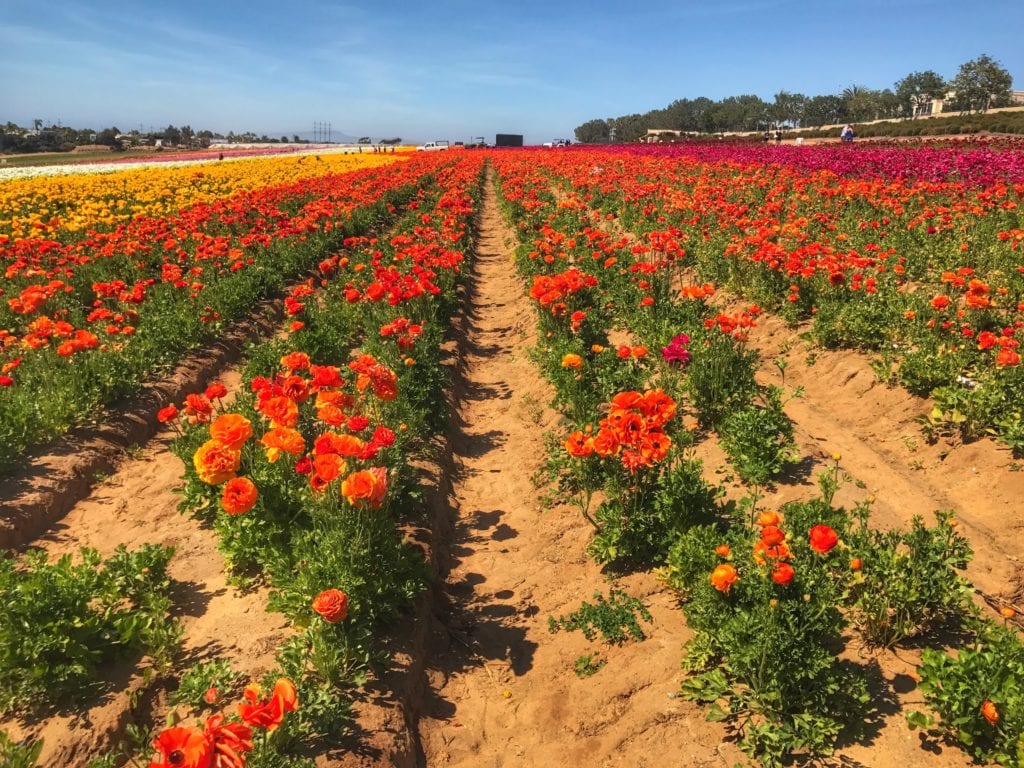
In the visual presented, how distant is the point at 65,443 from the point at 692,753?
264 inches

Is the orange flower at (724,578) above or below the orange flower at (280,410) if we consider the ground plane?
below

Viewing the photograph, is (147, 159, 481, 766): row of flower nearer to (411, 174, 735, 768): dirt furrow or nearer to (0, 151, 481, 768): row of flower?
(0, 151, 481, 768): row of flower

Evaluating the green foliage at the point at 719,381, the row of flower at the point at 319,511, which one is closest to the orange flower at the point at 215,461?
the row of flower at the point at 319,511

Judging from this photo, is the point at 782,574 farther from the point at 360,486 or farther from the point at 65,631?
the point at 65,631

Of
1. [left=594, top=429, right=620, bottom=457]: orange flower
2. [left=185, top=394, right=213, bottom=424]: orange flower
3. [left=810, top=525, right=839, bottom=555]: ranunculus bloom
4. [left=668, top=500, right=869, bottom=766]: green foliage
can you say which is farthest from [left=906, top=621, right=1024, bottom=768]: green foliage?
[left=185, top=394, right=213, bottom=424]: orange flower

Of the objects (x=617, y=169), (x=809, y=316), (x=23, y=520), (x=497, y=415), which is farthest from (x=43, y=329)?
(x=617, y=169)

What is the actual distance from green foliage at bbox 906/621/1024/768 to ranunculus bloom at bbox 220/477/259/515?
156 inches

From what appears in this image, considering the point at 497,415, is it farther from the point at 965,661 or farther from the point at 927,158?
the point at 927,158

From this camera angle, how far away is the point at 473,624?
469 centimetres

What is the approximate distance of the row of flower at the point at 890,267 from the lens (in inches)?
242

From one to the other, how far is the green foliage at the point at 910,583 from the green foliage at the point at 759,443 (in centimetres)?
159

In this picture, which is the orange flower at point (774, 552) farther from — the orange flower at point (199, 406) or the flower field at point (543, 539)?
the orange flower at point (199, 406)

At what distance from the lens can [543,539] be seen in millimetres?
5547

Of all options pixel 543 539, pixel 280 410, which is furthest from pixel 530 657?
pixel 280 410
